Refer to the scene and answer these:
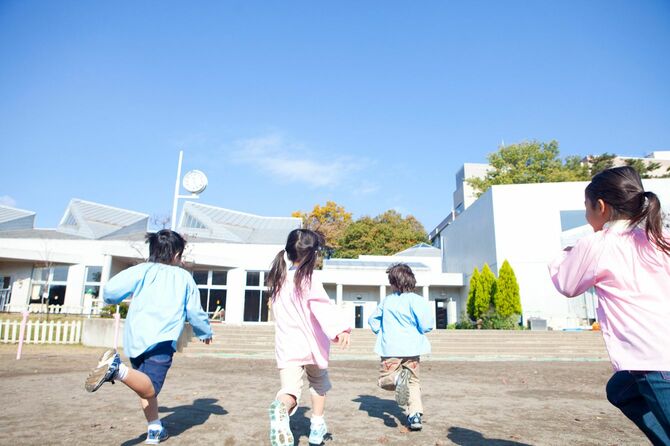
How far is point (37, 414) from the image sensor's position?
442cm

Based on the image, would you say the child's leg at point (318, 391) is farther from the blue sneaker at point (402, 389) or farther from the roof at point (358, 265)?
the roof at point (358, 265)

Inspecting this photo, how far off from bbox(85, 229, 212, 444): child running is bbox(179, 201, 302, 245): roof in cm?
2835

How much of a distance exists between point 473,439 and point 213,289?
70.7 ft

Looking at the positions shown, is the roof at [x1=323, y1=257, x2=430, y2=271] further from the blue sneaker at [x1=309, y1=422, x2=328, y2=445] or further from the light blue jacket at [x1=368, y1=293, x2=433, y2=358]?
the blue sneaker at [x1=309, y1=422, x2=328, y2=445]

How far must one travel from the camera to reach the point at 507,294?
21594mm

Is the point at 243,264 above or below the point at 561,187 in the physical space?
below

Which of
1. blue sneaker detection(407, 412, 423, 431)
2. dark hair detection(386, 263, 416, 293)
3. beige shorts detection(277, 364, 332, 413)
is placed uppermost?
dark hair detection(386, 263, 416, 293)

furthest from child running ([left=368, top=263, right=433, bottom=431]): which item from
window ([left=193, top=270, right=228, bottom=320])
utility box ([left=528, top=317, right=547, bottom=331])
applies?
window ([left=193, top=270, right=228, bottom=320])

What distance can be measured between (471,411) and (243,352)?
10.4 metres

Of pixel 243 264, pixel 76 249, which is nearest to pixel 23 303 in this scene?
pixel 76 249

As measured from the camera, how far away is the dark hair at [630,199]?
2020 millimetres

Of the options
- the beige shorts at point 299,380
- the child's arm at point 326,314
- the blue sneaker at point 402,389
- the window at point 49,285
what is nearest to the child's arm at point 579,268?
the child's arm at point 326,314

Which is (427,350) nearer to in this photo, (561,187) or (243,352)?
(243,352)

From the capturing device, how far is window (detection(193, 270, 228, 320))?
76.9ft
